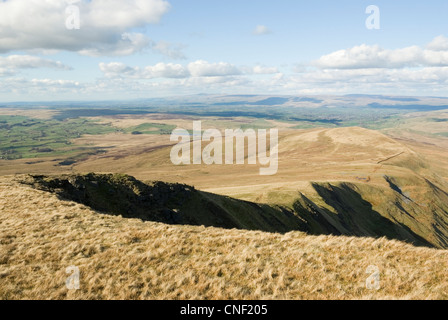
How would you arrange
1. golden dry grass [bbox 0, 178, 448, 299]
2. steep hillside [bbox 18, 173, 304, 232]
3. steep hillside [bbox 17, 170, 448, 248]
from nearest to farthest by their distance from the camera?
1. golden dry grass [bbox 0, 178, 448, 299]
2. steep hillside [bbox 18, 173, 304, 232]
3. steep hillside [bbox 17, 170, 448, 248]

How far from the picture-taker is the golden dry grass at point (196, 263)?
Answer: 12211 millimetres

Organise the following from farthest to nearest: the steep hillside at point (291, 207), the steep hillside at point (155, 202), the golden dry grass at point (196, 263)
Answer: the steep hillside at point (291, 207), the steep hillside at point (155, 202), the golden dry grass at point (196, 263)

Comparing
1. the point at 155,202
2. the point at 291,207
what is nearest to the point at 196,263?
the point at 155,202

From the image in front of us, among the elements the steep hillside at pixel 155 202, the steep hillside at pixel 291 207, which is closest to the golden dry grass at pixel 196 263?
the steep hillside at pixel 155 202

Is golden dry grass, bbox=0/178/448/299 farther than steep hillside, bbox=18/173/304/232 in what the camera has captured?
No

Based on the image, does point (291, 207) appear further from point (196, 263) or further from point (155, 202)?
point (196, 263)

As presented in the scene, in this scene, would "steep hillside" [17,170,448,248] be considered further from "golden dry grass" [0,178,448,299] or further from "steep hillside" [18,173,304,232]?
"golden dry grass" [0,178,448,299]

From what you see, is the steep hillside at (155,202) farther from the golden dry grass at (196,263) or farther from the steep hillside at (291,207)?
the golden dry grass at (196,263)

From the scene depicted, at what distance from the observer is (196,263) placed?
1472cm

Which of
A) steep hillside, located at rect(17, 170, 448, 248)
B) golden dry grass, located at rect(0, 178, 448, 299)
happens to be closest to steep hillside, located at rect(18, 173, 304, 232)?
steep hillside, located at rect(17, 170, 448, 248)

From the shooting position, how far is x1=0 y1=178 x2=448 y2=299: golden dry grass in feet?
40.1
